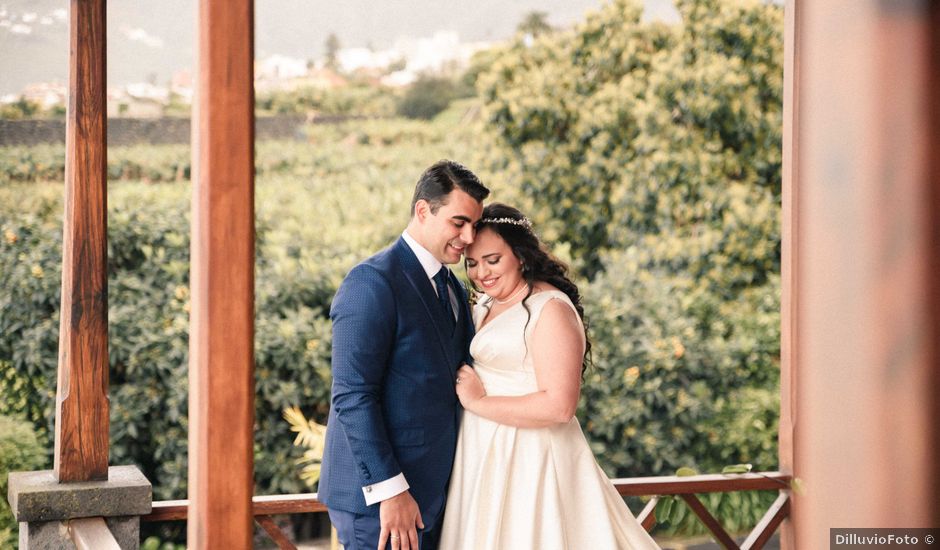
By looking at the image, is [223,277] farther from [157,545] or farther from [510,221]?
[157,545]

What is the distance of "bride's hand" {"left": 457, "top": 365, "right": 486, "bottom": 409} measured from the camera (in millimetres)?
2732

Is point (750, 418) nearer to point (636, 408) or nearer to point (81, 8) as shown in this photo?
point (636, 408)

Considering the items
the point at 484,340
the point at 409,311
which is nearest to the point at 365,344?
the point at 409,311

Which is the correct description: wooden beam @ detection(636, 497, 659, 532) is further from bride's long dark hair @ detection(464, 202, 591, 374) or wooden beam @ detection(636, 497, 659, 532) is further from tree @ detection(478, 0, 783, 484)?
tree @ detection(478, 0, 783, 484)

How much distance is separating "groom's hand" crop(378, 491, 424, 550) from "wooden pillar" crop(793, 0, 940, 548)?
2022 millimetres

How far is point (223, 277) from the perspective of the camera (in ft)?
5.43

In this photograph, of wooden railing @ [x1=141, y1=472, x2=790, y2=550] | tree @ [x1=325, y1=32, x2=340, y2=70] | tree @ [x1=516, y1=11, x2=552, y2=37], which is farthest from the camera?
tree @ [x1=516, y1=11, x2=552, y2=37]

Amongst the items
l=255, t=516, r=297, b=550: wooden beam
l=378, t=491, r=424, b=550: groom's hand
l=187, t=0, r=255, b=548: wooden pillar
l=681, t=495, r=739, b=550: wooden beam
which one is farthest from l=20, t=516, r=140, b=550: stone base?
l=681, t=495, r=739, b=550: wooden beam

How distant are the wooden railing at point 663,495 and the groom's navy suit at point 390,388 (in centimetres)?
82

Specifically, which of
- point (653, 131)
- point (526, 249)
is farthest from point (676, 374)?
point (526, 249)

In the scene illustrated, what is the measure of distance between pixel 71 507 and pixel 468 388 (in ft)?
4.97

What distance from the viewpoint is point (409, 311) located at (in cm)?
261

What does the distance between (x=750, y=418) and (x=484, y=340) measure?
3.95 metres

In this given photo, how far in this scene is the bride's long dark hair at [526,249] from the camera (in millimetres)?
2869
